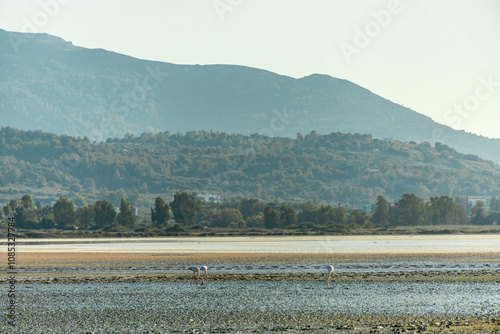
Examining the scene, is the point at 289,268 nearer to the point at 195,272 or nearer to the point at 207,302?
the point at 195,272

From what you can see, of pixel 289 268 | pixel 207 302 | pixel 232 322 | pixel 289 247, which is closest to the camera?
pixel 232 322

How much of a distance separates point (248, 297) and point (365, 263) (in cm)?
3058

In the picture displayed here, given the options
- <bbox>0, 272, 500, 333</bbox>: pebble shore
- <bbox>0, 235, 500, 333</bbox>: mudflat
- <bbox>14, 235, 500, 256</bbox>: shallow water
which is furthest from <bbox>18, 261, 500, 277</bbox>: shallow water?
<bbox>0, 272, 500, 333</bbox>: pebble shore

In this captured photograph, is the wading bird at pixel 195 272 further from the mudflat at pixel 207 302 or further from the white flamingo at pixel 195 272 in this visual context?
the mudflat at pixel 207 302

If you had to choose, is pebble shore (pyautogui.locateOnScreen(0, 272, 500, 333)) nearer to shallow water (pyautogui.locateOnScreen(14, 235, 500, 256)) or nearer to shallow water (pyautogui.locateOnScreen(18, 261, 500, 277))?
shallow water (pyautogui.locateOnScreen(18, 261, 500, 277))

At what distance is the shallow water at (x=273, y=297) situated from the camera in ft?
139

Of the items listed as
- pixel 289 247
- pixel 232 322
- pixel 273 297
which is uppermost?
pixel 289 247

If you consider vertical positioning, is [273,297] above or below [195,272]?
below

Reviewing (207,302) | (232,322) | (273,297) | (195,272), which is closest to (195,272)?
(195,272)

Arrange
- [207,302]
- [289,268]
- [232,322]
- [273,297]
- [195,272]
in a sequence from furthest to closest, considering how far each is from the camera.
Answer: [289,268]
[195,272]
[273,297]
[207,302]
[232,322]

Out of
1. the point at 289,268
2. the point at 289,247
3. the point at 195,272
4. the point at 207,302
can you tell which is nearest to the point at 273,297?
the point at 207,302

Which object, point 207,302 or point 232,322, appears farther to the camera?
point 207,302

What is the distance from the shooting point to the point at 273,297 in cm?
4753

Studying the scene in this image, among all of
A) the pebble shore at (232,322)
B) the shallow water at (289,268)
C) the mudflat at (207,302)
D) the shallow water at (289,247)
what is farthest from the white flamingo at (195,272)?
the shallow water at (289,247)
